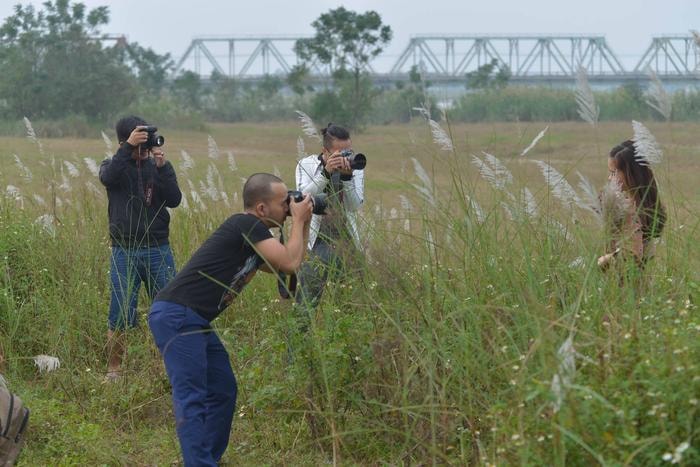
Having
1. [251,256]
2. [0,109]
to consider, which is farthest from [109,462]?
[0,109]

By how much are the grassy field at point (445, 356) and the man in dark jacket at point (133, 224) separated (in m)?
0.18

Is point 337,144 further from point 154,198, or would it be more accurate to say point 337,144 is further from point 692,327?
point 692,327

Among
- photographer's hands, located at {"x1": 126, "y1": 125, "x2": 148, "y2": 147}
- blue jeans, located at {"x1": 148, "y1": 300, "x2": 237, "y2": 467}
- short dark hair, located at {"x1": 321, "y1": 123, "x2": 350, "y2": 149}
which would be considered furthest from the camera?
photographer's hands, located at {"x1": 126, "y1": 125, "x2": 148, "y2": 147}

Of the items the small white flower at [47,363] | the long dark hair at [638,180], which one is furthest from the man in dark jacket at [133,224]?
the long dark hair at [638,180]

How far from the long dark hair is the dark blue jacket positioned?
285cm

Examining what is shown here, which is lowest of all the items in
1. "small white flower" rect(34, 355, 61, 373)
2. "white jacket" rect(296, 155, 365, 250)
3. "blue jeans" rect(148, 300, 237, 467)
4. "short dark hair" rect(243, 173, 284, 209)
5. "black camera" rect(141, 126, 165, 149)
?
"small white flower" rect(34, 355, 61, 373)

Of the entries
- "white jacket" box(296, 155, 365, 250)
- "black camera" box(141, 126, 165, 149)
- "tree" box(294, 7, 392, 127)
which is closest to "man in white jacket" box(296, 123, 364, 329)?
"white jacket" box(296, 155, 365, 250)

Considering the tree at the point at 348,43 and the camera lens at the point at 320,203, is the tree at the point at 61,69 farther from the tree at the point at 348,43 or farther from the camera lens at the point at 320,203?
the camera lens at the point at 320,203

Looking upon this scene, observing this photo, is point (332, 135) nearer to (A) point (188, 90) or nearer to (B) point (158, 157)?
(B) point (158, 157)

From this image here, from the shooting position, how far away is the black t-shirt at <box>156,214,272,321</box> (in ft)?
16.9

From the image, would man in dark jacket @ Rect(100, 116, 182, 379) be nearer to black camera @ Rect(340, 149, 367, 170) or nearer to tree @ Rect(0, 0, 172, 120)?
black camera @ Rect(340, 149, 367, 170)

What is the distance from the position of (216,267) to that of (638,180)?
Result: 83.6 inches

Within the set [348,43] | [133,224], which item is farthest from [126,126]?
[348,43]

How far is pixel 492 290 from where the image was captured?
16.0 ft
